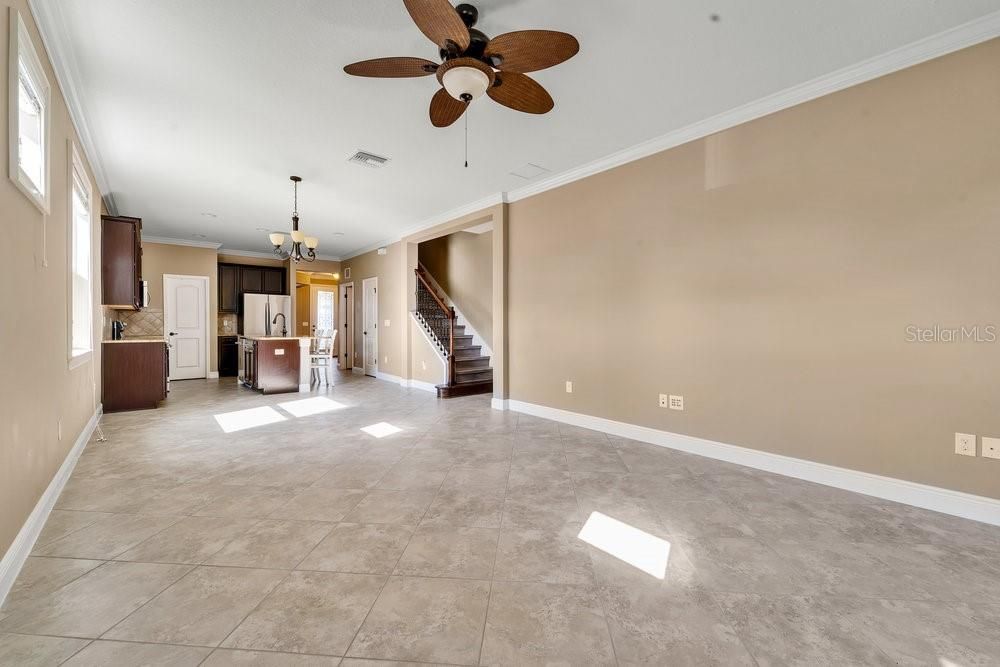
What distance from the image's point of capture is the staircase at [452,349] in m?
6.71

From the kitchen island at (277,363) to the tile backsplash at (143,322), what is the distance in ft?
5.80

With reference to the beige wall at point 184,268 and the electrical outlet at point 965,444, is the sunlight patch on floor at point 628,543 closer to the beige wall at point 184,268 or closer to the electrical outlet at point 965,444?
the electrical outlet at point 965,444

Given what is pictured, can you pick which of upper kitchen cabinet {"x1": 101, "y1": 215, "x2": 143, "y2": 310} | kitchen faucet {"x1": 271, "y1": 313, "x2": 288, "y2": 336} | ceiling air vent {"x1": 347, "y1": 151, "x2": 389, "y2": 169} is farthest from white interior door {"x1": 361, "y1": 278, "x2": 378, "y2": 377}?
ceiling air vent {"x1": 347, "y1": 151, "x2": 389, "y2": 169}

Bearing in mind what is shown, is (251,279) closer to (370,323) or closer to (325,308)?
(370,323)

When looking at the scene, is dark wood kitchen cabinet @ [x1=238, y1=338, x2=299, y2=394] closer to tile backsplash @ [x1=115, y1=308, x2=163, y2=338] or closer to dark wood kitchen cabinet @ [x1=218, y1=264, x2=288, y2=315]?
tile backsplash @ [x1=115, y1=308, x2=163, y2=338]

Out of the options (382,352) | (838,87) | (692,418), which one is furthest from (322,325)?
(838,87)

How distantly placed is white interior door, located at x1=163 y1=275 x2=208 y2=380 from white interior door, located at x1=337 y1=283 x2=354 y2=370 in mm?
2839

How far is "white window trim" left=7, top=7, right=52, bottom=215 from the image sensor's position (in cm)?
191

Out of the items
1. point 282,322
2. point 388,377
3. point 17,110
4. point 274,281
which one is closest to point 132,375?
point 388,377

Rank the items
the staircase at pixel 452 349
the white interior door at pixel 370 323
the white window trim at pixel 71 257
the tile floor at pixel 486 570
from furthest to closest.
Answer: the white interior door at pixel 370 323 → the staircase at pixel 452 349 → the white window trim at pixel 71 257 → the tile floor at pixel 486 570

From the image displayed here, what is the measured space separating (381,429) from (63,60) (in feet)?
12.2

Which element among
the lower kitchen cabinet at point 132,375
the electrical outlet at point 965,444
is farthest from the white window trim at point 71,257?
the electrical outlet at point 965,444

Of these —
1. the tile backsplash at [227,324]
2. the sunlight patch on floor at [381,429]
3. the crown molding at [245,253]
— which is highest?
the crown molding at [245,253]

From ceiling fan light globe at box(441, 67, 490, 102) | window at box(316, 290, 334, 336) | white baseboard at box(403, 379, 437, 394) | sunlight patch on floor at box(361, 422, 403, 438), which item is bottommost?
sunlight patch on floor at box(361, 422, 403, 438)
